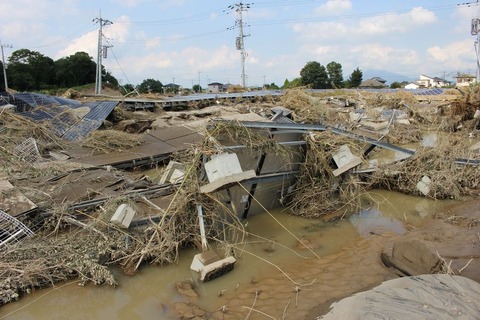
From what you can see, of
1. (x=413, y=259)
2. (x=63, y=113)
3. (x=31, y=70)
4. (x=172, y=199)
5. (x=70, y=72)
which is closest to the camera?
(x=413, y=259)

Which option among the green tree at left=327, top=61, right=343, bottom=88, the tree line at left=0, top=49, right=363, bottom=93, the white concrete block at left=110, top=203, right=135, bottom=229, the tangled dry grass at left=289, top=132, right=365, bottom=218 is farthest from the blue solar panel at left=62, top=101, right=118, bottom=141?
the green tree at left=327, top=61, right=343, bottom=88

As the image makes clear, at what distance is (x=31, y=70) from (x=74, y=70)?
4.97 metres

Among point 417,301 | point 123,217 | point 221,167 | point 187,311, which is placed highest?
point 221,167

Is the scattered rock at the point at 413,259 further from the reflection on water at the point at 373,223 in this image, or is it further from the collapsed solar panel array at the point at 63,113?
the collapsed solar panel array at the point at 63,113

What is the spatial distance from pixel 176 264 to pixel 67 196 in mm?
2580

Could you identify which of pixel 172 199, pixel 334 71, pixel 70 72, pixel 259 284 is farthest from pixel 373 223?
pixel 70 72

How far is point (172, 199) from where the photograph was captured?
612 cm

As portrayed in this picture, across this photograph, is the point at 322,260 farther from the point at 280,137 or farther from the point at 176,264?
the point at 280,137

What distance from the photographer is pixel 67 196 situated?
6945 millimetres

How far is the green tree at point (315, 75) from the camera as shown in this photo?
50.6 m

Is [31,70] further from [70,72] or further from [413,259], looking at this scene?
[413,259]

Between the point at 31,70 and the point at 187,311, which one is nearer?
the point at 187,311

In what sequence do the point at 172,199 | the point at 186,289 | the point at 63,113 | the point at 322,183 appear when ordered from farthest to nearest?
the point at 63,113 < the point at 322,183 < the point at 172,199 < the point at 186,289

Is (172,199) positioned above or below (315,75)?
below
